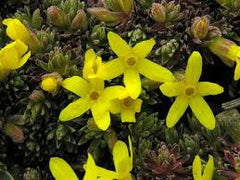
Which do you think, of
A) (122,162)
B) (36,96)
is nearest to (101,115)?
(122,162)

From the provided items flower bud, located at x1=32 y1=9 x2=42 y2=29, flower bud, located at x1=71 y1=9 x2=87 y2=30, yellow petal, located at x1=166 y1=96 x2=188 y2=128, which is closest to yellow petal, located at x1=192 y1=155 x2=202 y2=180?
yellow petal, located at x1=166 y1=96 x2=188 y2=128

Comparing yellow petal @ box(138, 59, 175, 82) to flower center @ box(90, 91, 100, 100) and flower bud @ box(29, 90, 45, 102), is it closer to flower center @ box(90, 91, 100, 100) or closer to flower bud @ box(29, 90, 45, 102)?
flower center @ box(90, 91, 100, 100)

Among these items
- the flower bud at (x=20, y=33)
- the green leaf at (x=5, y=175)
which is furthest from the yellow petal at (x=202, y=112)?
the green leaf at (x=5, y=175)

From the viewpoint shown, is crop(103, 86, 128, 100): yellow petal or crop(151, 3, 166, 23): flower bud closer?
crop(103, 86, 128, 100): yellow petal

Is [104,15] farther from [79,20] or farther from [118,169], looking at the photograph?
[118,169]

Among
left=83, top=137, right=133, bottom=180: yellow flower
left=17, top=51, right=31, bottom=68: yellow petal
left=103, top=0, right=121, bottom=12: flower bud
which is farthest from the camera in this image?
left=103, top=0, right=121, bottom=12: flower bud

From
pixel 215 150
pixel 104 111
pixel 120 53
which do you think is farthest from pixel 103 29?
pixel 215 150

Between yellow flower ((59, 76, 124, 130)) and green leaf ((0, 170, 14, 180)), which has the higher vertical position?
yellow flower ((59, 76, 124, 130))

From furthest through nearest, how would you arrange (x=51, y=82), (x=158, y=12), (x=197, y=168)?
(x=158, y=12)
(x=51, y=82)
(x=197, y=168)
